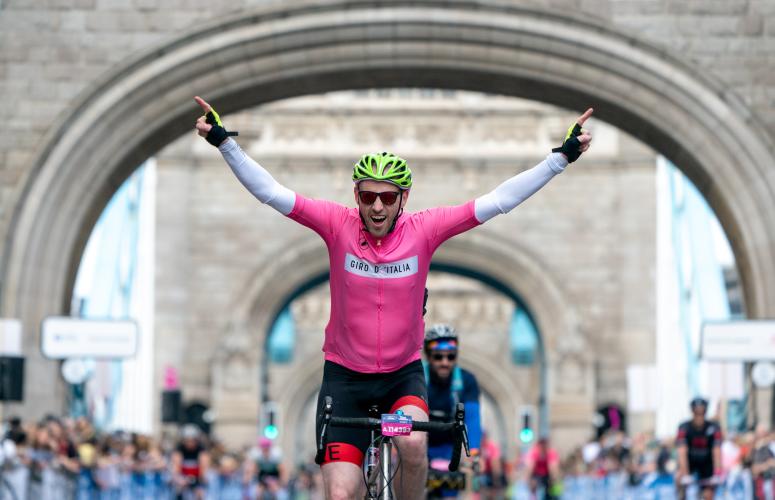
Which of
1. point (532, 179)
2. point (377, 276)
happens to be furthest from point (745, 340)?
point (377, 276)

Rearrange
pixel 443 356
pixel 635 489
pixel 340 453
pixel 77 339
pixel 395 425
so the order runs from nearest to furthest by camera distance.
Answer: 1. pixel 395 425
2. pixel 340 453
3. pixel 443 356
4. pixel 77 339
5. pixel 635 489

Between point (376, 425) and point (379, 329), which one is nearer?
point (376, 425)

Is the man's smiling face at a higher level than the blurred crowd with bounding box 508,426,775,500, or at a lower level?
higher

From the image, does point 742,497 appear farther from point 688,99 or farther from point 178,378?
point 178,378

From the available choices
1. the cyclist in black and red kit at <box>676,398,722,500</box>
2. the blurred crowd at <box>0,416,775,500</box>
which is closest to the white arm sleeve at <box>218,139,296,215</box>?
the blurred crowd at <box>0,416,775,500</box>

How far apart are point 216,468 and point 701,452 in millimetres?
11124

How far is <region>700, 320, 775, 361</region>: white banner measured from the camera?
1719 centimetres

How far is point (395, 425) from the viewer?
7.20 m

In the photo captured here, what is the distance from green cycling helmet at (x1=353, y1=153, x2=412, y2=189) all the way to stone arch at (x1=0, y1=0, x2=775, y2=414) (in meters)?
11.0

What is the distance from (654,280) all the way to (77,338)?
19042mm

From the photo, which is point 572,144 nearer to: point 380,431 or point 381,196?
point 381,196

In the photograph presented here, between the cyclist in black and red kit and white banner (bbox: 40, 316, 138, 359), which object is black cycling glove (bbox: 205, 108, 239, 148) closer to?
the cyclist in black and red kit

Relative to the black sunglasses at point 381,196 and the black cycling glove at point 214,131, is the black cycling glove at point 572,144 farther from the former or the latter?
the black cycling glove at point 214,131

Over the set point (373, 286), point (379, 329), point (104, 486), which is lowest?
point (104, 486)
